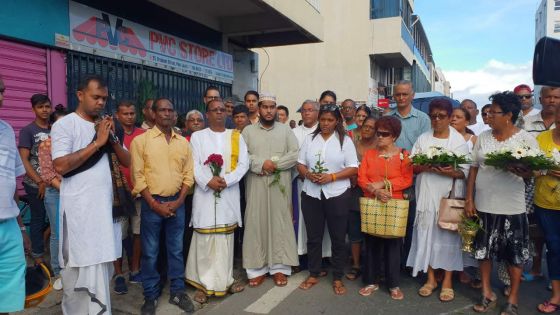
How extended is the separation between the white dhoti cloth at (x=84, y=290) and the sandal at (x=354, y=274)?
270cm

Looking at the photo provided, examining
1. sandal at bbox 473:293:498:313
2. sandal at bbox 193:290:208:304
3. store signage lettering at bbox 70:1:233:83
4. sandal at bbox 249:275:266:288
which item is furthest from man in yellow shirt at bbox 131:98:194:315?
store signage lettering at bbox 70:1:233:83

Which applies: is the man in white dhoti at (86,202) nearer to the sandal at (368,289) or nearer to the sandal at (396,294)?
the sandal at (368,289)

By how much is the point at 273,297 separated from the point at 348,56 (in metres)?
20.0

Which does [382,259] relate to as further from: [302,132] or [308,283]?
[302,132]

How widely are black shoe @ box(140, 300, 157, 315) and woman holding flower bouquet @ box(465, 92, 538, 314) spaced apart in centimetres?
309

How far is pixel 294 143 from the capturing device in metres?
4.93

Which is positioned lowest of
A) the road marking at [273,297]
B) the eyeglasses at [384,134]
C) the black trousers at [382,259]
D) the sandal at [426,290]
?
the road marking at [273,297]

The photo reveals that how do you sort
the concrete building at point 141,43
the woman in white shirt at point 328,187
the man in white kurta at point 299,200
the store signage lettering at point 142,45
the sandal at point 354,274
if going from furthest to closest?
the store signage lettering at point 142,45
the concrete building at point 141,43
the man in white kurta at point 299,200
the sandal at point 354,274
the woman in white shirt at point 328,187

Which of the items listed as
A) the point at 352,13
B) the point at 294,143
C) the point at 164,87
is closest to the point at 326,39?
the point at 352,13

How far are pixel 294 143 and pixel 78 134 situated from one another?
2.44 metres

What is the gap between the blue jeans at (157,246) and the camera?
4.02m

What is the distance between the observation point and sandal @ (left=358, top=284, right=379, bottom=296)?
14.4 feet

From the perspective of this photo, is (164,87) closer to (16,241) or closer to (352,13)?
(16,241)

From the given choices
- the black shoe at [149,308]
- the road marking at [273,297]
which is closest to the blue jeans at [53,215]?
the black shoe at [149,308]
